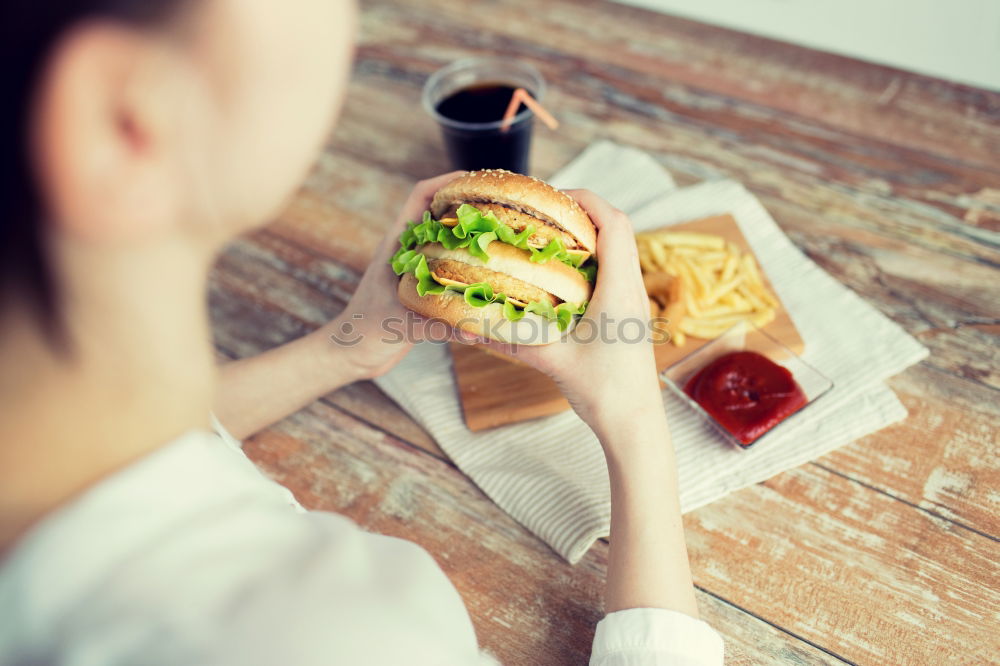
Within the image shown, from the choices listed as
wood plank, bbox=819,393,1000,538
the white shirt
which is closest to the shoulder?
the white shirt

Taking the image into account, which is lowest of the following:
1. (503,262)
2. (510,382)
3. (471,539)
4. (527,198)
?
(471,539)

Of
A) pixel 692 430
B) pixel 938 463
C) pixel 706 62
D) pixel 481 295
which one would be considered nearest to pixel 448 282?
pixel 481 295

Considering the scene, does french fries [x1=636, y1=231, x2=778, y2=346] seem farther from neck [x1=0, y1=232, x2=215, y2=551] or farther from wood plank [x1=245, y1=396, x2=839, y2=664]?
neck [x1=0, y1=232, x2=215, y2=551]

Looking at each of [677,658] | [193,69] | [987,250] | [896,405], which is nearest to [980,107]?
[987,250]

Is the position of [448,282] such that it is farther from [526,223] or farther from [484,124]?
[484,124]

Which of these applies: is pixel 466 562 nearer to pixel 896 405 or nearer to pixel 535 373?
pixel 535 373

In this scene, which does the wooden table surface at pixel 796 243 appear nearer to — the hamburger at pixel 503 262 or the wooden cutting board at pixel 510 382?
the wooden cutting board at pixel 510 382

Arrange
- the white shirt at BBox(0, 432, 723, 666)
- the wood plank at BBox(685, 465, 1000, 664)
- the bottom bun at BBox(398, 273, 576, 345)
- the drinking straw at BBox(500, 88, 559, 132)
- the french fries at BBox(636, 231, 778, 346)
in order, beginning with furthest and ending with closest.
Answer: the drinking straw at BBox(500, 88, 559, 132), the french fries at BBox(636, 231, 778, 346), the bottom bun at BBox(398, 273, 576, 345), the wood plank at BBox(685, 465, 1000, 664), the white shirt at BBox(0, 432, 723, 666)
